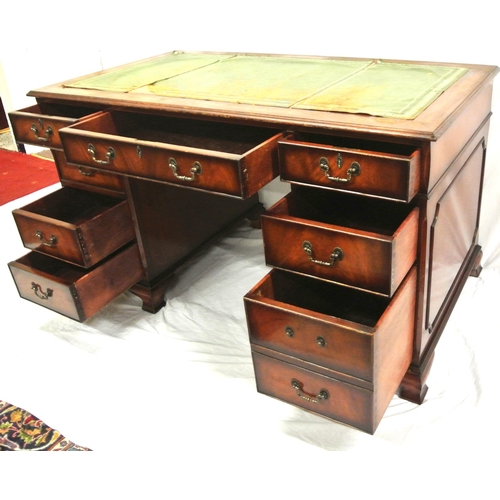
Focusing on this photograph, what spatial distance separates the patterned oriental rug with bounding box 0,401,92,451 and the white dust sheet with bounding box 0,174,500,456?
20 millimetres

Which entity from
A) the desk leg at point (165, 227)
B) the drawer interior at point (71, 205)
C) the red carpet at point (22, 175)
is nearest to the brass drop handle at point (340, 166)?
the desk leg at point (165, 227)

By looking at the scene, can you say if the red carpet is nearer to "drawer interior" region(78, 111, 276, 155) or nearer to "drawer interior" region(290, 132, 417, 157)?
"drawer interior" region(78, 111, 276, 155)

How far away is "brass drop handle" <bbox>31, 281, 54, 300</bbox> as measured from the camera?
59.4 inches

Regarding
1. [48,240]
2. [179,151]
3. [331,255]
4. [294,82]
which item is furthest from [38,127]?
[331,255]

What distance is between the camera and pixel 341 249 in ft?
3.57

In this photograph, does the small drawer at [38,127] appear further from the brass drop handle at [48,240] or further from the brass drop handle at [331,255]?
the brass drop handle at [331,255]

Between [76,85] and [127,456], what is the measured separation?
1.01m

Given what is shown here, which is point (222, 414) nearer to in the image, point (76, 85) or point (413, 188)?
point (413, 188)

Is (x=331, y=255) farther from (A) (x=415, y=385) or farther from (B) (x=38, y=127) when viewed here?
(B) (x=38, y=127)

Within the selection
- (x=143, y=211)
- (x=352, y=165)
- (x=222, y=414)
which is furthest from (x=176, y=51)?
(x=222, y=414)

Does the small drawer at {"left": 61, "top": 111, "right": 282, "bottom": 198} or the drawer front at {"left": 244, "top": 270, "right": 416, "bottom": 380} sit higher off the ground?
the small drawer at {"left": 61, "top": 111, "right": 282, "bottom": 198}

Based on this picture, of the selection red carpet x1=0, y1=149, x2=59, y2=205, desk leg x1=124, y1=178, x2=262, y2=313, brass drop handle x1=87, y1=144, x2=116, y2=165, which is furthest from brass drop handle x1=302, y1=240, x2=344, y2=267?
red carpet x1=0, y1=149, x2=59, y2=205

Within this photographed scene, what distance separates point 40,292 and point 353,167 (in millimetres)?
940

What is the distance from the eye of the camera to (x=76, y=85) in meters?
1.60
